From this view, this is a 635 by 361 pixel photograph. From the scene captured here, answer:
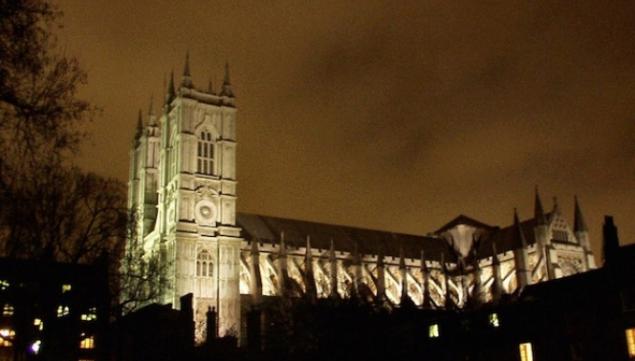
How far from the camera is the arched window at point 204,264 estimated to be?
68.8m

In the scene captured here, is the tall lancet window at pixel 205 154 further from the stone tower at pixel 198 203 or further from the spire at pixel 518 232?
A: the spire at pixel 518 232

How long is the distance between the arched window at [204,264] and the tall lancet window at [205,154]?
26.9 feet

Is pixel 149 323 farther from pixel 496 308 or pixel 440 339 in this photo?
pixel 496 308

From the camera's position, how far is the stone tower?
67875 millimetres

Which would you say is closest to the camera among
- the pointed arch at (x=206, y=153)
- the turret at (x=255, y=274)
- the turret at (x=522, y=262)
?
the turret at (x=255, y=274)

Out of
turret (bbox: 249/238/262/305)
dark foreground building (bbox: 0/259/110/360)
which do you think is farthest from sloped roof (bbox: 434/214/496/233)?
dark foreground building (bbox: 0/259/110/360)

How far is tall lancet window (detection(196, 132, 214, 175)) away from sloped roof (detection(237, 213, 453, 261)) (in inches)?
330

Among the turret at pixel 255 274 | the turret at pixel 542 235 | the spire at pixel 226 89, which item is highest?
the spire at pixel 226 89

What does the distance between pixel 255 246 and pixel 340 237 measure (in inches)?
721

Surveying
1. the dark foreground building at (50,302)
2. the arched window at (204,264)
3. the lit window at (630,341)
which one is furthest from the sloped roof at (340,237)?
the lit window at (630,341)

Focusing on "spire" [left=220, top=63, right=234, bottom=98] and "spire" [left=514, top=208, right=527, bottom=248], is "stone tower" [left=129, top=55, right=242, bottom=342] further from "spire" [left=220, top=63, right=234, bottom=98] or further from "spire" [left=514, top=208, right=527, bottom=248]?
"spire" [left=514, top=208, right=527, bottom=248]

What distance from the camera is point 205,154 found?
73875 mm

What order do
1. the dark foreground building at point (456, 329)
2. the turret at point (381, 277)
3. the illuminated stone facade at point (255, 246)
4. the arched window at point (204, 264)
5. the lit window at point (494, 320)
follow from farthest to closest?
1. the turret at point (381, 277)
2. the illuminated stone facade at point (255, 246)
3. the arched window at point (204, 264)
4. the lit window at point (494, 320)
5. the dark foreground building at point (456, 329)

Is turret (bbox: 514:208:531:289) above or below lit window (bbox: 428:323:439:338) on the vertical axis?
above
